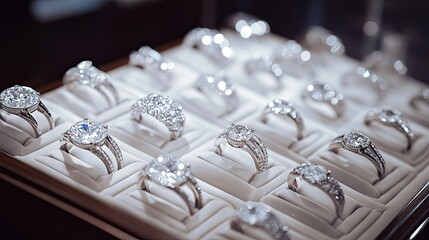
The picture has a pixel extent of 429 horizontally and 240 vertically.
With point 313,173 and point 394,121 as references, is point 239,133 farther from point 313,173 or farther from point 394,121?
point 394,121

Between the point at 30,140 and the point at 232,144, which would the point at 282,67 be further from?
the point at 30,140

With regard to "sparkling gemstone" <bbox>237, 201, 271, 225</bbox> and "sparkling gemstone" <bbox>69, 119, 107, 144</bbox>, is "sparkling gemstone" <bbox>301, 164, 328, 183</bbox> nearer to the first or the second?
"sparkling gemstone" <bbox>237, 201, 271, 225</bbox>

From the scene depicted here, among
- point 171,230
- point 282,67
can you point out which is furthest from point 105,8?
point 171,230

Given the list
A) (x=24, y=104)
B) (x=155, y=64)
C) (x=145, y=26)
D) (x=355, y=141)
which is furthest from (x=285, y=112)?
(x=145, y=26)

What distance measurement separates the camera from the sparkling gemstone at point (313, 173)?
96 centimetres

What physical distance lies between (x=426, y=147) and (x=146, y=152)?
0.46 metres

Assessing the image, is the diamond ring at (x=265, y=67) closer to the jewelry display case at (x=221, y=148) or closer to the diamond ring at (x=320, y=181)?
the jewelry display case at (x=221, y=148)

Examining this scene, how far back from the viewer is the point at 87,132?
101 centimetres

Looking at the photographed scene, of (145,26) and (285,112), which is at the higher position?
(285,112)

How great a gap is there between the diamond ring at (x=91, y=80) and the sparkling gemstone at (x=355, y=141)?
379 millimetres

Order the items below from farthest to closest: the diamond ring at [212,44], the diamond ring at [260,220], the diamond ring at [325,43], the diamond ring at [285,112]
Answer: the diamond ring at [325,43], the diamond ring at [212,44], the diamond ring at [285,112], the diamond ring at [260,220]

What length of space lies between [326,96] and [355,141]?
7.5 inches

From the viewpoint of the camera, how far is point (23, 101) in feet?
3.48

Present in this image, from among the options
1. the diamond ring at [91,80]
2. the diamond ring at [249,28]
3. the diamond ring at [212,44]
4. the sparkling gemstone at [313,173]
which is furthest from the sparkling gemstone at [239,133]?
the diamond ring at [249,28]
